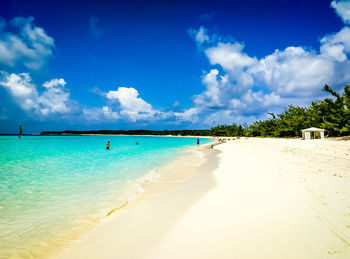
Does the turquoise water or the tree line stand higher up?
the tree line

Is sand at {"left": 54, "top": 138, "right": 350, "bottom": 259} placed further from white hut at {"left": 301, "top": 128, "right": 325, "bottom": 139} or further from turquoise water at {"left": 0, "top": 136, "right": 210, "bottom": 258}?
white hut at {"left": 301, "top": 128, "right": 325, "bottom": 139}

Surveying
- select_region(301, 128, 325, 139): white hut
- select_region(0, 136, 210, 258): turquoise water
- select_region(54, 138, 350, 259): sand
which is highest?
select_region(301, 128, 325, 139): white hut

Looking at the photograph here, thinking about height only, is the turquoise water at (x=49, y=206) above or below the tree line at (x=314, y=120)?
below

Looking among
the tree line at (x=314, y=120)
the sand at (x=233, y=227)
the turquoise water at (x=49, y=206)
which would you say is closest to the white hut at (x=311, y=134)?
the tree line at (x=314, y=120)

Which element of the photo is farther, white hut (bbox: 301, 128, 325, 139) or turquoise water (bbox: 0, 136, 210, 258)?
white hut (bbox: 301, 128, 325, 139)

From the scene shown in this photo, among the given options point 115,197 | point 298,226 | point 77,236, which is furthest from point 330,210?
point 115,197

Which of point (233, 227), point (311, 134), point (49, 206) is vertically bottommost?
point (49, 206)

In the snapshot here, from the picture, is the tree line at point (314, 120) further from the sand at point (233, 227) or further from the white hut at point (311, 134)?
the sand at point (233, 227)

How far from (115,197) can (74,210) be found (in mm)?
1560

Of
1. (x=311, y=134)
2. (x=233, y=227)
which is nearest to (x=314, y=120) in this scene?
(x=311, y=134)

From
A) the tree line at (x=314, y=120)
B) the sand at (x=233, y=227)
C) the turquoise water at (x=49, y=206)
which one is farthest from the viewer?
the tree line at (x=314, y=120)

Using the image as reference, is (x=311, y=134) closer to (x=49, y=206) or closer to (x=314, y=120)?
(x=314, y=120)

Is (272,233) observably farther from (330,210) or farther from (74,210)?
(74,210)

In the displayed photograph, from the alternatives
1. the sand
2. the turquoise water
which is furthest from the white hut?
the turquoise water
